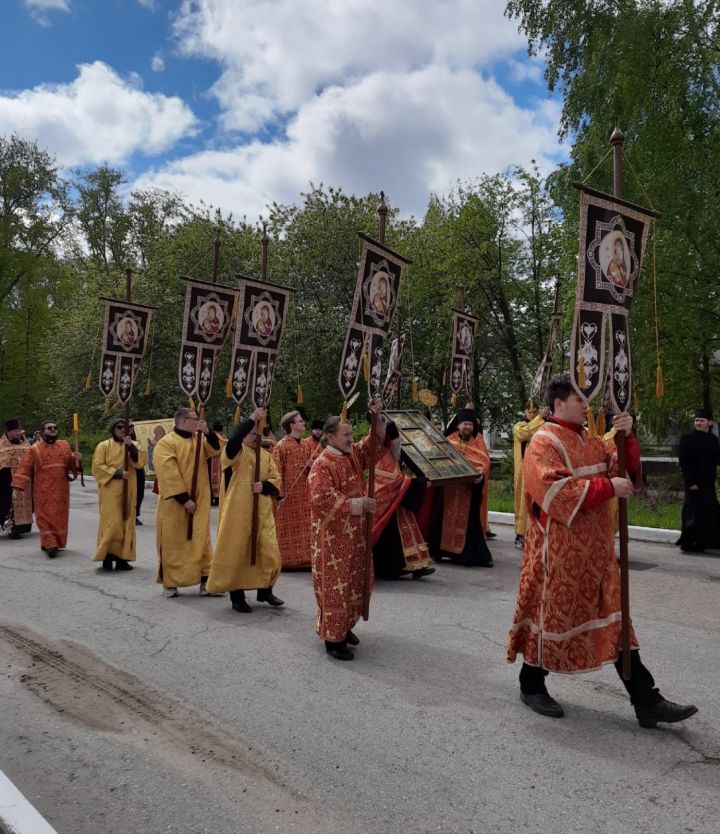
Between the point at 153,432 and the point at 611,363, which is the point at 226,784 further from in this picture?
the point at 153,432

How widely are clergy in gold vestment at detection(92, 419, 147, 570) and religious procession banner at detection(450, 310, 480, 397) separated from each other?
551cm

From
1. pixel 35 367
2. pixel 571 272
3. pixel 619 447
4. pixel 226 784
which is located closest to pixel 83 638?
pixel 226 784

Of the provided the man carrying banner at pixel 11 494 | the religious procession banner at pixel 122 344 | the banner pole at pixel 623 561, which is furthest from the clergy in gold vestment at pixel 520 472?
the man carrying banner at pixel 11 494

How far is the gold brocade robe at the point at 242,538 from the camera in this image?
23.1ft

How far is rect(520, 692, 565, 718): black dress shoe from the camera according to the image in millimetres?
4293

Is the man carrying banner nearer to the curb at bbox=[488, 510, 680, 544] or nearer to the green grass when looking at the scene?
the green grass

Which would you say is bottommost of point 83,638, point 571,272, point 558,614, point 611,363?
point 83,638

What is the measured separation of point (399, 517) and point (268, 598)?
6.51ft

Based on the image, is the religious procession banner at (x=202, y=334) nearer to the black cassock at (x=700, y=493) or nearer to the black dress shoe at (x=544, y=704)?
the black dress shoe at (x=544, y=704)

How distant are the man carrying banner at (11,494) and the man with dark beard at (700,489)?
9.97 meters

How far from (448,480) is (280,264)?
737 inches

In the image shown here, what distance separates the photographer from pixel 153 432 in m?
20.7

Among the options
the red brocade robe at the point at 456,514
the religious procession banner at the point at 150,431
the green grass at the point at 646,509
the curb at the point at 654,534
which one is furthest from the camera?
the religious procession banner at the point at 150,431

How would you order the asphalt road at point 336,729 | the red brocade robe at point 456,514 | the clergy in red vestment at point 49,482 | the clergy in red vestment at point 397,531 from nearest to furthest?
the asphalt road at point 336,729 < the clergy in red vestment at point 397,531 < the red brocade robe at point 456,514 < the clergy in red vestment at point 49,482
